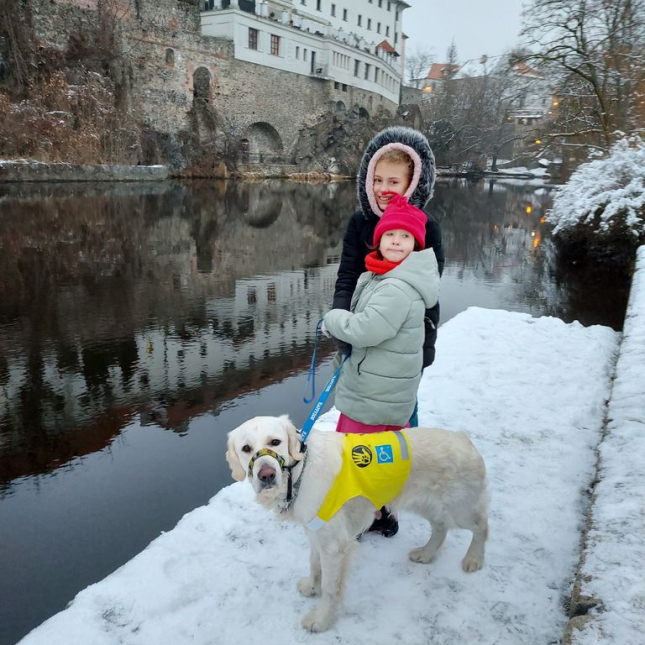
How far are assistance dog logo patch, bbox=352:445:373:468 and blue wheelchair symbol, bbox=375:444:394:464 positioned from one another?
41 mm

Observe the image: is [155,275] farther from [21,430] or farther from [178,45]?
[178,45]

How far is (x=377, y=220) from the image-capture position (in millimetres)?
2979

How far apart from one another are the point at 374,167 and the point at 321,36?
2106 inches

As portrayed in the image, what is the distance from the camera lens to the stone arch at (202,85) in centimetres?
4028

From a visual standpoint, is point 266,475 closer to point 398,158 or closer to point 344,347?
point 344,347

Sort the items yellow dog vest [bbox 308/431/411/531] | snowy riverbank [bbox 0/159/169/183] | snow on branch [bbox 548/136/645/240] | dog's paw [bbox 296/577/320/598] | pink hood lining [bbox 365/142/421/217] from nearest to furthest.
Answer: yellow dog vest [bbox 308/431/411/531] < dog's paw [bbox 296/577/320/598] < pink hood lining [bbox 365/142/421/217] < snow on branch [bbox 548/136/645/240] < snowy riverbank [bbox 0/159/169/183]


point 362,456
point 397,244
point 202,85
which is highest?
point 202,85

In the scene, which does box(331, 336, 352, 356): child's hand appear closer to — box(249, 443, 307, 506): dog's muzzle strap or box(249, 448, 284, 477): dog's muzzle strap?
box(249, 443, 307, 506): dog's muzzle strap

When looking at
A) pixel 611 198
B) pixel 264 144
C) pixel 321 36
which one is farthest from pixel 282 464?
pixel 321 36

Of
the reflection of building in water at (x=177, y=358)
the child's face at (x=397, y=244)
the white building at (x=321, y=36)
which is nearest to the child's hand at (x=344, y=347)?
the child's face at (x=397, y=244)

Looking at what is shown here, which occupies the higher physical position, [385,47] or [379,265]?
[385,47]

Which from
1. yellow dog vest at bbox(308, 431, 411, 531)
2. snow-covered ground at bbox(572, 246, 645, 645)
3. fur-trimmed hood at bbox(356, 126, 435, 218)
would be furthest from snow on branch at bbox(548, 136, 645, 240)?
yellow dog vest at bbox(308, 431, 411, 531)

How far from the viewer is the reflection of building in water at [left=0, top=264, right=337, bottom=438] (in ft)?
17.2

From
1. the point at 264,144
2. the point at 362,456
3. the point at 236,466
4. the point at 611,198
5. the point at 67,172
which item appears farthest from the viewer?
the point at 264,144
